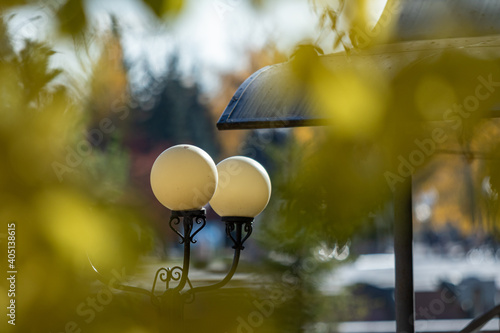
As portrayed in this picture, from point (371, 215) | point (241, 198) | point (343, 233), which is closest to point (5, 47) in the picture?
point (371, 215)

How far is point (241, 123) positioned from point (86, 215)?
150cm

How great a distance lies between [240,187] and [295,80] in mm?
1826

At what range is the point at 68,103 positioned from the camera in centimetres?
114

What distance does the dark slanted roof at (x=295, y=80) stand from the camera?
1.37m

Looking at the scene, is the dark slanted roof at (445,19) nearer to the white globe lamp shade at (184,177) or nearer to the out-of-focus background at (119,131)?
the out-of-focus background at (119,131)

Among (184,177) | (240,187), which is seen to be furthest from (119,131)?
(240,187)

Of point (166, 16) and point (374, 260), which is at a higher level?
point (374, 260)

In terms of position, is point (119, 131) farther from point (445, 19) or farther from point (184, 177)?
point (445, 19)

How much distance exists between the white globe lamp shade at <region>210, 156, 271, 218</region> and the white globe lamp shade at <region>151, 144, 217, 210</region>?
34cm

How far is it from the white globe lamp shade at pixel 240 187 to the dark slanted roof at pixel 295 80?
2.05 ft

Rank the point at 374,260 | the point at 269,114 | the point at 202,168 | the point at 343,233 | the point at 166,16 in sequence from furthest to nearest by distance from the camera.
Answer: the point at 374,260
the point at 202,168
the point at 269,114
the point at 343,233
the point at 166,16

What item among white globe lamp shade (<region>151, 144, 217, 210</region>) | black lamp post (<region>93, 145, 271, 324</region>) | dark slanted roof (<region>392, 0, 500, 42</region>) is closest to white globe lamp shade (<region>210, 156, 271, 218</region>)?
black lamp post (<region>93, 145, 271, 324</region>)

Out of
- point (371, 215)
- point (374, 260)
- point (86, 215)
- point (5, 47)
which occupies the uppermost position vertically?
point (374, 260)

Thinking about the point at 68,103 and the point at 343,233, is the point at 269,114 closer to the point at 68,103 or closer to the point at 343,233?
the point at 343,233
